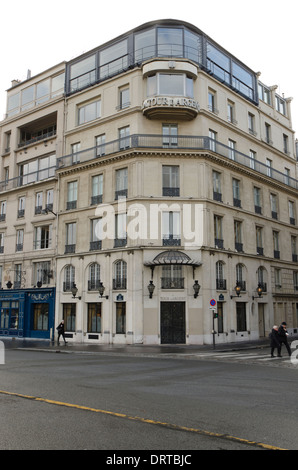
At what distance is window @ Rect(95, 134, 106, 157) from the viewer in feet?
103

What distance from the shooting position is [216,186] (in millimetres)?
30000

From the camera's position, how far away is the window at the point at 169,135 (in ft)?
95.9

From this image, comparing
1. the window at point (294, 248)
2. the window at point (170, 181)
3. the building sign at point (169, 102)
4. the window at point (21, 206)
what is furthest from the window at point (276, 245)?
the window at point (21, 206)

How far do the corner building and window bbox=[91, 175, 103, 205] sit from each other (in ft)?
0.54

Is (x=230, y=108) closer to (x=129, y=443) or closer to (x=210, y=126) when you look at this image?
(x=210, y=126)

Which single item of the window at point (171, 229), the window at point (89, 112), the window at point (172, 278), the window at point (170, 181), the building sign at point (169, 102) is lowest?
the window at point (172, 278)

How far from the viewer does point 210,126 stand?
3120 centimetres

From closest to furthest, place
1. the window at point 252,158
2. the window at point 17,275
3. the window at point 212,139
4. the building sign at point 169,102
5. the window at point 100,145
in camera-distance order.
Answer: the building sign at point 169,102, the window at point 212,139, the window at point 100,145, the window at point 252,158, the window at point 17,275

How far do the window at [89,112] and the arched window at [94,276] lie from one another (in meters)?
12.1

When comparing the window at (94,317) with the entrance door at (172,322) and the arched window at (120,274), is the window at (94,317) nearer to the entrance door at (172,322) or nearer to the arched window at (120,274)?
the arched window at (120,274)

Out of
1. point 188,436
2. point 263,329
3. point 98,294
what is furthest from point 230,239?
point 188,436

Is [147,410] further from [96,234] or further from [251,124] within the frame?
[251,124]

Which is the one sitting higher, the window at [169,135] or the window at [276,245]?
the window at [169,135]

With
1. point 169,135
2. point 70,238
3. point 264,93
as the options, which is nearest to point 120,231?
point 70,238
